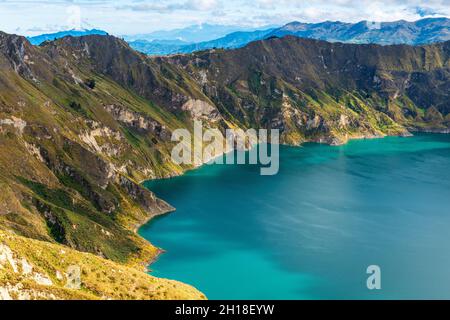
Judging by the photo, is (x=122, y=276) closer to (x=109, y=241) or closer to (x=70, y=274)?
(x=70, y=274)

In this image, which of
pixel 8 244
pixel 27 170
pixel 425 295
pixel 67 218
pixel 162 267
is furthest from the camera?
pixel 27 170

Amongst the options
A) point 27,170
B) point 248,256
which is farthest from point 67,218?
point 248,256

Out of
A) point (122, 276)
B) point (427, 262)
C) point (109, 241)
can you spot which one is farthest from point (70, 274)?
point (427, 262)

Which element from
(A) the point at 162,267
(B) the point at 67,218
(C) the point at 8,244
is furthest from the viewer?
(B) the point at 67,218

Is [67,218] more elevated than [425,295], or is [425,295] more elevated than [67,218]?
Result: [67,218]

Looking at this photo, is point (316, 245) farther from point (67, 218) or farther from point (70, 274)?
point (70, 274)
